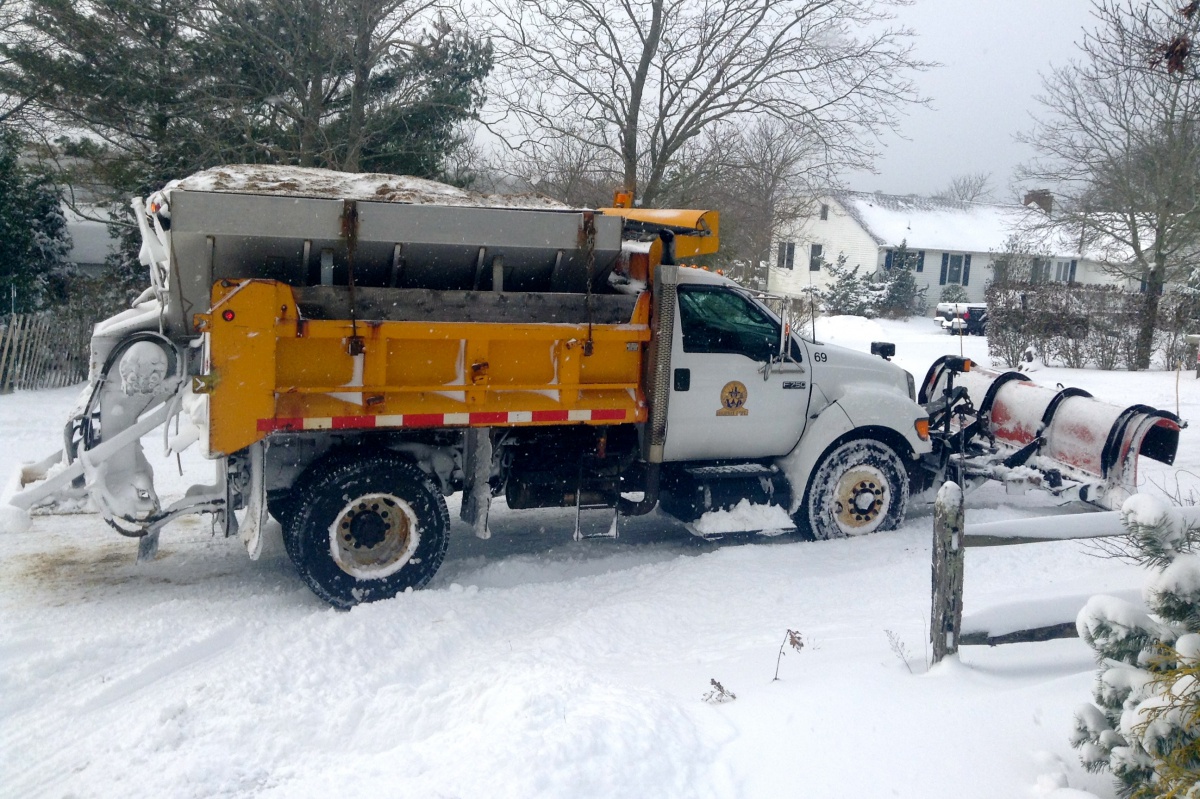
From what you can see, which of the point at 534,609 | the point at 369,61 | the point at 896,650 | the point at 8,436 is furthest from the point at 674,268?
the point at 369,61

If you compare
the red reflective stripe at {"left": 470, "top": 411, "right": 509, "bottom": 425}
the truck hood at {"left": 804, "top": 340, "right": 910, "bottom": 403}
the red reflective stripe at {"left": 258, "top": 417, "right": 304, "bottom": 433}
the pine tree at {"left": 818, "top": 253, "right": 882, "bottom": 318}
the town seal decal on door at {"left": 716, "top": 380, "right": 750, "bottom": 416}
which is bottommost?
the red reflective stripe at {"left": 258, "top": 417, "right": 304, "bottom": 433}

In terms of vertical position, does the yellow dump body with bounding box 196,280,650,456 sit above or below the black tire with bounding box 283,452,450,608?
above

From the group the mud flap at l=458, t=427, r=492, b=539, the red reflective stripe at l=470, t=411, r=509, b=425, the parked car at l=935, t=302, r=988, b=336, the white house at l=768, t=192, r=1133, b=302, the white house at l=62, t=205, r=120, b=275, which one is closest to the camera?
the red reflective stripe at l=470, t=411, r=509, b=425

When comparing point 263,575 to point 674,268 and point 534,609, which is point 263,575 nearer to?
point 534,609

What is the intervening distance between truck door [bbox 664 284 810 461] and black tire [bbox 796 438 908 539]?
1.28ft

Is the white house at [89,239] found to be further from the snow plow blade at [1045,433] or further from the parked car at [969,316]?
the parked car at [969,316]

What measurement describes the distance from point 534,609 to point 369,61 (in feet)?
35.3

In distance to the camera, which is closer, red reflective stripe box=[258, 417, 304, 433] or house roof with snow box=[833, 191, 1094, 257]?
red reflective stripe box=[258, 417, 304, 433]

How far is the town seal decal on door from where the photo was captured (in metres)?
7.18

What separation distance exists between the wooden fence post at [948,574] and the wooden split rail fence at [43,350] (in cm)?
1348

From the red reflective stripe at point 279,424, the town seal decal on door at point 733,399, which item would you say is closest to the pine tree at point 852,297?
the town seal decal on door at point 733,399

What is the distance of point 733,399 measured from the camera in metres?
7.22

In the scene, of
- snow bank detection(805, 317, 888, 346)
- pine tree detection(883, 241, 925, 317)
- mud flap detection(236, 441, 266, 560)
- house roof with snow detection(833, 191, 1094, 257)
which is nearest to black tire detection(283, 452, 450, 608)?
mud flap detection(236, 441, 266, 560)

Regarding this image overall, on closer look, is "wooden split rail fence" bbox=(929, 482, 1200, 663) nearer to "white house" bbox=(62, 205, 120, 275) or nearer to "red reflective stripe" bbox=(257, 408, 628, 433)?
"red reflective stripe" bbox=(257, 408, 628, 433)
